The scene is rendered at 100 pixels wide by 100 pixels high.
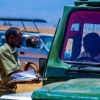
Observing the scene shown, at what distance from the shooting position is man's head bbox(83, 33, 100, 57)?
5648 millimetres

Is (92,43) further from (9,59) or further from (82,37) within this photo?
(9,59)

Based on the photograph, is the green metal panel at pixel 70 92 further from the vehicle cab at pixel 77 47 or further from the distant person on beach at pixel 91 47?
the distant person on beach at pixel 91 47

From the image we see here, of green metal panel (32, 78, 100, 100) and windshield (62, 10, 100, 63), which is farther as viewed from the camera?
windshield (62, 10, 100, 63)

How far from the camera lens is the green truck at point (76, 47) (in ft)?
18.0

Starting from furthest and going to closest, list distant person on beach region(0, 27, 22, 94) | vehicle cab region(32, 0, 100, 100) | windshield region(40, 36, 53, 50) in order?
windshield region(40, 36, 53, 50), distant person on beach region(0, 27, 22, 94), vehicle cab region(32, 0, 100, 100)

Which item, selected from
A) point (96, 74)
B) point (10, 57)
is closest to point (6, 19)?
point (10, 57)

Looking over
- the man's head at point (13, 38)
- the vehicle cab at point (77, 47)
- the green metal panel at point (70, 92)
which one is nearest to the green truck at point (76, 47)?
the vehicle cab at point (77, 47)

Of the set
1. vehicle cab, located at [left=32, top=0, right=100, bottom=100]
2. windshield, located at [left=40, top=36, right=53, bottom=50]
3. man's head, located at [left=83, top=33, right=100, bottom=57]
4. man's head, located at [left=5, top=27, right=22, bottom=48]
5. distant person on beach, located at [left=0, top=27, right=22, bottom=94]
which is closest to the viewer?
vehicle cab, located at [left=32, top=0, right=100, bottom=100]

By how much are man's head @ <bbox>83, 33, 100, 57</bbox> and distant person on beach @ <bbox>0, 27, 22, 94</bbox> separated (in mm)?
1178

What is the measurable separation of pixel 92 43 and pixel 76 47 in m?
0.22

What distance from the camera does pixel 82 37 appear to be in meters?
5.85

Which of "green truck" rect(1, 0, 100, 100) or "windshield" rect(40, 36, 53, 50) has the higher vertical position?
"green truck" rect(1, 0, 100, 100)

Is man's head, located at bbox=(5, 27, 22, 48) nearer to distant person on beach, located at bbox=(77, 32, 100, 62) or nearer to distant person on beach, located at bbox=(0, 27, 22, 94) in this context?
distant person on beach, located at bbox=(0, 27, 22, 94)

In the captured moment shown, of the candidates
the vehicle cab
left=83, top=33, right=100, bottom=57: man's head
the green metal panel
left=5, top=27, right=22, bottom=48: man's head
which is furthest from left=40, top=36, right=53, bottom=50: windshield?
the green metal panel
